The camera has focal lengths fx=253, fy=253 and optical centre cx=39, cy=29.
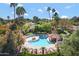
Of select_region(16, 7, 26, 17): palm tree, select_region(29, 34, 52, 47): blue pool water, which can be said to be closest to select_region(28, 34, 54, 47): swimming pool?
select_region(29, 34, 52, 47): blue pool water

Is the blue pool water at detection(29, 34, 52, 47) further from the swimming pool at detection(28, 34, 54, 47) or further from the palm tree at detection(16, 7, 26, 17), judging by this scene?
the palm tree at detection(16, 7, 26, 17)

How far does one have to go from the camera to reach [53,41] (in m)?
1.88

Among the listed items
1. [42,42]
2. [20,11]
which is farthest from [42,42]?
[20,11]

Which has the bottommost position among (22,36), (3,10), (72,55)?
(72,55)

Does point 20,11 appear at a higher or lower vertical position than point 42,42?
higher

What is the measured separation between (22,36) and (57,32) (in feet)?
0.86

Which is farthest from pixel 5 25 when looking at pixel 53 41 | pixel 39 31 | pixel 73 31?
pixel 73 31

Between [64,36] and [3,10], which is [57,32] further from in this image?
[3,10]

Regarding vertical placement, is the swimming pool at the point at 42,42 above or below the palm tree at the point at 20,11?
below

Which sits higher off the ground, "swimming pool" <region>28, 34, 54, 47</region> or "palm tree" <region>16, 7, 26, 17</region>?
"palm tree" <region>16, 7, 26, 17</region>

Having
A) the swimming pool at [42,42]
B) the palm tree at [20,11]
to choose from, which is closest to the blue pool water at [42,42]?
the swimming pool at [42,42]

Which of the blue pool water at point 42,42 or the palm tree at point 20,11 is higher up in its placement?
the palm tree at point 20,11

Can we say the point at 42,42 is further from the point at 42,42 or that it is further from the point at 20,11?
the point at 20,11

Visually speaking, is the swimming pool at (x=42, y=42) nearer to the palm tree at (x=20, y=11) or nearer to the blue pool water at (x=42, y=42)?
the blue pool water at (x=42, y=42)
